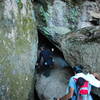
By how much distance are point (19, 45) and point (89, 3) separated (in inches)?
140

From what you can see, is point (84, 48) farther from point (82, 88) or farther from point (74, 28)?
point (82, 88)

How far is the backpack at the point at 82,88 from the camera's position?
449 cm

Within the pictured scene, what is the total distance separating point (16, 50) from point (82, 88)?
7.57 ft

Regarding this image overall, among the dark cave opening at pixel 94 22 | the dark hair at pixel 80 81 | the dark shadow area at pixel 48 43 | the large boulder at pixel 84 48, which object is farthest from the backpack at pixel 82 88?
the dark cave opening at pixel 94 22

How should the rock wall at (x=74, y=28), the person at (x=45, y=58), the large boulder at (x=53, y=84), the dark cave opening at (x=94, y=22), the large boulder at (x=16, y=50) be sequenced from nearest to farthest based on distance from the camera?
the large boulder at (x=16, y=50) < the rock wall at (x=74, y=28) < the large boulder at (x=53, y=84) < the person at (x=45, y=58) < the dark cave opening at (x=94, y=22)

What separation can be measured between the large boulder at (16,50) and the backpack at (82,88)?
6.50 feet

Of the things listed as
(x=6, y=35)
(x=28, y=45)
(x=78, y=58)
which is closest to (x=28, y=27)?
(x=28, y=45)

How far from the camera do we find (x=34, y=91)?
6984 millimetres

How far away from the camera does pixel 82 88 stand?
451 cm

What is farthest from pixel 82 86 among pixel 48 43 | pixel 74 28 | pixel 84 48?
pixel 74 28

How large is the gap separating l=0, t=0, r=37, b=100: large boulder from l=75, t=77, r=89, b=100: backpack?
6.50 ft

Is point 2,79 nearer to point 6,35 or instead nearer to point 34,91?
point 6,35

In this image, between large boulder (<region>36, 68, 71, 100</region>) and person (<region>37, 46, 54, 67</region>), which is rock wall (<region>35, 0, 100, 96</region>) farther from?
large boulder (<region>36, 68, 71, 100</region>)

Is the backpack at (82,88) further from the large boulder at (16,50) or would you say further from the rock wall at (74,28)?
the large boulder at (16,50)
